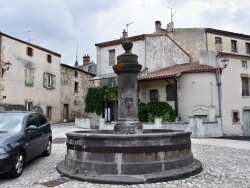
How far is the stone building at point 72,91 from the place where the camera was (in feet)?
100

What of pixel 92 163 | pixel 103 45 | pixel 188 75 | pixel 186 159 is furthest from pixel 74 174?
pixel 103 45

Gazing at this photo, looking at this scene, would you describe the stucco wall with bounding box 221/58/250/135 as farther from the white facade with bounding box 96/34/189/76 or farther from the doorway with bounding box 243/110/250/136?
the white facade with bounding box 96/34/189/76

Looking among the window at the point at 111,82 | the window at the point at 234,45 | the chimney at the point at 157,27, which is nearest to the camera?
the window at the point at 111,82

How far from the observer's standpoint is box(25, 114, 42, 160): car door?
24.0ft

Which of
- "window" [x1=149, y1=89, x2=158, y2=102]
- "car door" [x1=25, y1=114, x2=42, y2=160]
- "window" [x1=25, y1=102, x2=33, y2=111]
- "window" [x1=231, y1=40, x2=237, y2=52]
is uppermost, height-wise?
"window" [x1=231, y1=40, x2=237, y2=52]

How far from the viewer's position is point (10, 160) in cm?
610

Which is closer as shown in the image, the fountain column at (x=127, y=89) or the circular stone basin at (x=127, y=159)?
the circular stone basin at (x=127, y=159)

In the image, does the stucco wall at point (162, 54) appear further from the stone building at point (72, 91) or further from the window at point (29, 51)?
the window at point (29, 51)

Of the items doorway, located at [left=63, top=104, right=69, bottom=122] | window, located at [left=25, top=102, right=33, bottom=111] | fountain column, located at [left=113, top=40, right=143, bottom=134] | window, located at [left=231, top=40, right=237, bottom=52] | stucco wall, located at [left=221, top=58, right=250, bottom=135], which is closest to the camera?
fountain column, located at [left=113, top=40, right=143, bottom=134]

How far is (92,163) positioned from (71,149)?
0.86m

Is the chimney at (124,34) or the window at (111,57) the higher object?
the chimney at (124,34)

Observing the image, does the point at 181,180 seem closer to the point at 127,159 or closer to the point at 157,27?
the point at 127,159

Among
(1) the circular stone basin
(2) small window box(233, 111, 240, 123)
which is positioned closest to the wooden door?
(2) small window box(233, 111, 240, 123)

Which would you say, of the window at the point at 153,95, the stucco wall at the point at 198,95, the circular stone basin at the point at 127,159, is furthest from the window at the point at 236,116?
the circular stone basin at the point at 127,159
